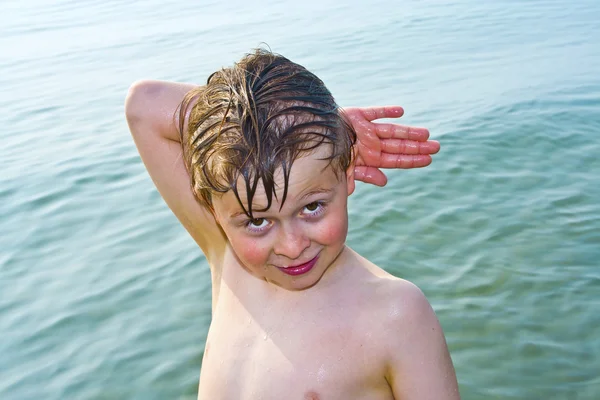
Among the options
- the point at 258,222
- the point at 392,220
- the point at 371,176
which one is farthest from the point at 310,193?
the point at 392,220

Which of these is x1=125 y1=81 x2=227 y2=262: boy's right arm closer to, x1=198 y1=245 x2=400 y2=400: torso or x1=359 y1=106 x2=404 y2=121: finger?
x1=198 y1=245 x2=400 y2=400: torso

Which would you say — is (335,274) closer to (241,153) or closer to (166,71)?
(241,153)

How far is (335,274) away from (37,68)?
8548 millimetres

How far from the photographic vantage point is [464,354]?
3299 mm

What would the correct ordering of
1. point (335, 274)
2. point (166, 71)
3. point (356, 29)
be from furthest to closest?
point (356, 29) → point (166, 71) → point (335, 274)

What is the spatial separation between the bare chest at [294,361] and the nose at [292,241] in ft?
1.02

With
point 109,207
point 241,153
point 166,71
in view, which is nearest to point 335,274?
point 241,153

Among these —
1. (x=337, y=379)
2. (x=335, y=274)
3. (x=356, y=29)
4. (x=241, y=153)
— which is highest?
(x=241, y=153)

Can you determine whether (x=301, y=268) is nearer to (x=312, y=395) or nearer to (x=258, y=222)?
(x=258, y=222)

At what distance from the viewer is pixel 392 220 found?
4.52m

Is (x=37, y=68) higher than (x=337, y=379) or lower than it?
lower

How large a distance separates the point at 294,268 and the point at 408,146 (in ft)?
2.49

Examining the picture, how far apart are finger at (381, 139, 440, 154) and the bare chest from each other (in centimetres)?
72

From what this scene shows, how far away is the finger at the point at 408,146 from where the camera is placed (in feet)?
8.33
